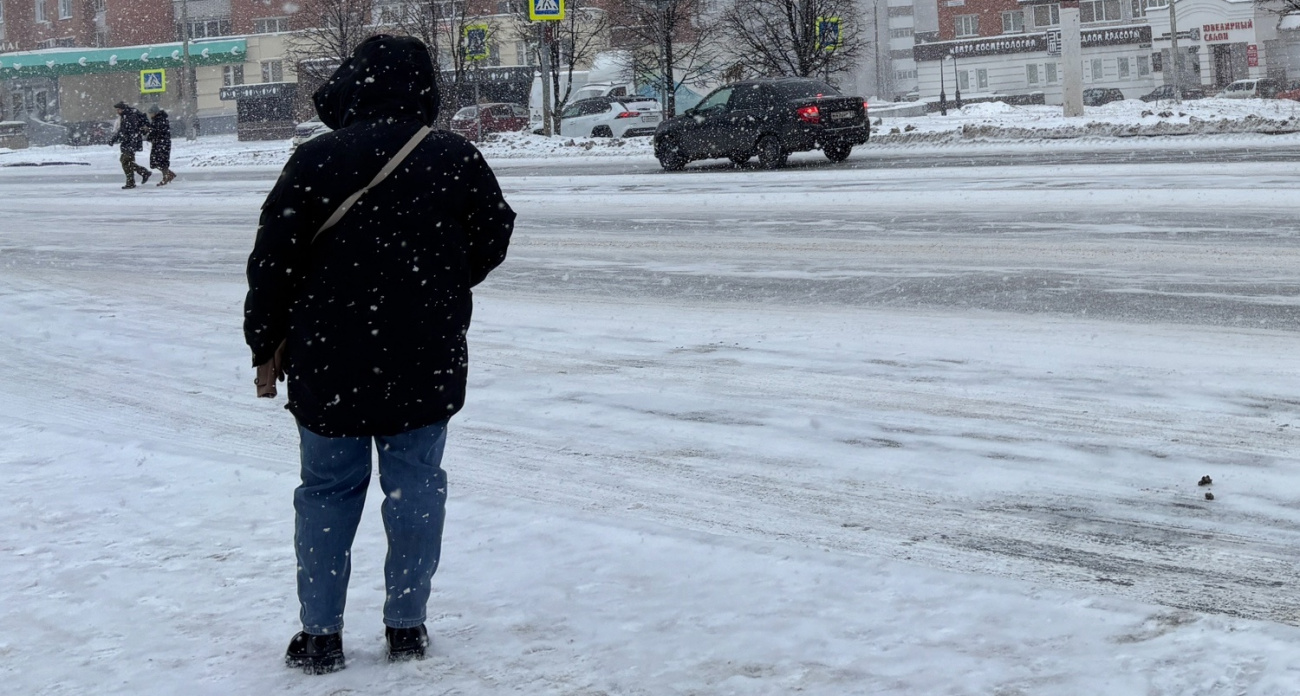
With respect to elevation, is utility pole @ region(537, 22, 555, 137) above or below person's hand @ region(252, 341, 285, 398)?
above

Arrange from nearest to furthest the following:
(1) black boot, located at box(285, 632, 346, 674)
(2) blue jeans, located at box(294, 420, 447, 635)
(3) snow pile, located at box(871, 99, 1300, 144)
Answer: (2) blue jeans, located at box(294, 420, 447, 635) < (1) black boot, located at box(285, 632, 346, 674) < (3) snow pile, located at box(871, 99, 1300, 144)

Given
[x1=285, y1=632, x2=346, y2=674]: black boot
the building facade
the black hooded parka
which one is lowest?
[x1=285, y1=632, x2=346, y2=674]: black boot

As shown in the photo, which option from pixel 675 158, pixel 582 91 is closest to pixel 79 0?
pixel 582 91

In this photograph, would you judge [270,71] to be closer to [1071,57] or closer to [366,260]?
[1071,57]

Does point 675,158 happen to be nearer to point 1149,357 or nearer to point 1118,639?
point 1149,357

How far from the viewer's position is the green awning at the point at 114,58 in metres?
69.8

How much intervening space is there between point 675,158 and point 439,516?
725 inches

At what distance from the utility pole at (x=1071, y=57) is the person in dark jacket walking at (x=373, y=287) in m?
26.7

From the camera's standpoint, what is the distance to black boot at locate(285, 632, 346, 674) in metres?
3.36

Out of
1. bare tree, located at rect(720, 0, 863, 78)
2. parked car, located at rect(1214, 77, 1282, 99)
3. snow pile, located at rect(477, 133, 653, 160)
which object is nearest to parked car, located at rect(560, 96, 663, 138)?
snow pile, located at rect(477, 133, 653, 160)

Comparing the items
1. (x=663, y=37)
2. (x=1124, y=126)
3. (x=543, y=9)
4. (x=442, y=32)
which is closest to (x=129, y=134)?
(x=543, y=9)

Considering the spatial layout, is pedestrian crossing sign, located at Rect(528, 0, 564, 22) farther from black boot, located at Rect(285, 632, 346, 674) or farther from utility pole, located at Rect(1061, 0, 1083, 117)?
black boot, located at Rect(285, 632, 346, 674)

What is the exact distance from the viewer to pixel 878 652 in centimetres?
335

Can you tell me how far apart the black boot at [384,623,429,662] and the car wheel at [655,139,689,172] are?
18.3 meters
